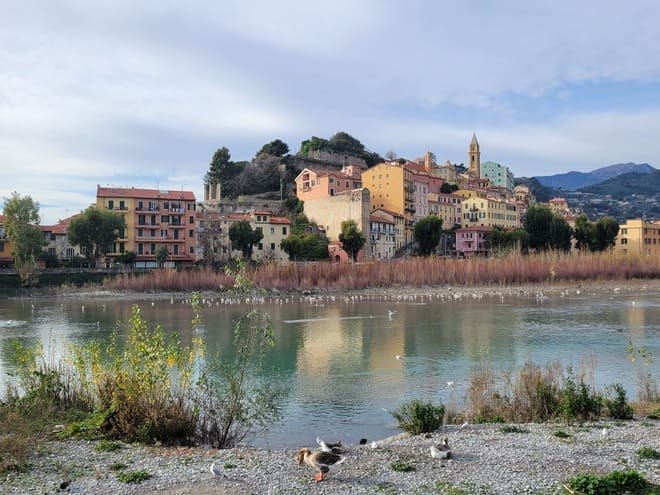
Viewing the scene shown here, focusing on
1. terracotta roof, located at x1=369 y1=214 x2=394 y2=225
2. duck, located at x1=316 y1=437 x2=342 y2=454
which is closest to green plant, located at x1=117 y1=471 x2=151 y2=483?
duck, located at x1=316 y1=437 x2=342 y2=454

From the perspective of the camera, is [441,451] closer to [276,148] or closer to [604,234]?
[604,234]

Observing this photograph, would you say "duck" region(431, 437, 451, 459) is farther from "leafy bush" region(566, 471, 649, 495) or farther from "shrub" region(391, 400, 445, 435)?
"leafy bush" region(566, 471, 649, 495)

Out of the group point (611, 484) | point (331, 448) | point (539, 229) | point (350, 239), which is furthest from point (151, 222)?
point (611, 484)

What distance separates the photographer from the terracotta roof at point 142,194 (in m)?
81.7

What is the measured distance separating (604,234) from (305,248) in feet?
159

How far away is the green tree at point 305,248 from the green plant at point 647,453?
70890mm

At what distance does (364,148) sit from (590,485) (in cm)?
14010

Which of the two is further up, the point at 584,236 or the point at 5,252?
the point at 584,236

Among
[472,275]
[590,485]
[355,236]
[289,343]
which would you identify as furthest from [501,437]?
[355,236]

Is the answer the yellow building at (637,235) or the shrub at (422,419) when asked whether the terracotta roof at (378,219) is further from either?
the shrub at (422,419)

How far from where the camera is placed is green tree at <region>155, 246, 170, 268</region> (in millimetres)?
77688

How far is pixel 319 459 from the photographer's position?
9406 millimetres

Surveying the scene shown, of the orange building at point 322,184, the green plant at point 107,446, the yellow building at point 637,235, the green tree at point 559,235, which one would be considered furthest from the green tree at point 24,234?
the yellow building at point 637,235

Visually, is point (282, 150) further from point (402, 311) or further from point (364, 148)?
point (402, 311)
